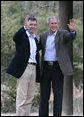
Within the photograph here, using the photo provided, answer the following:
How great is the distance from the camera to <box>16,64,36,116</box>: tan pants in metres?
4.57

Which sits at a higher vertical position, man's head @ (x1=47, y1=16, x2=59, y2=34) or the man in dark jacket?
man's head @ (x1=47, y1=16, x2=59, y2=34)

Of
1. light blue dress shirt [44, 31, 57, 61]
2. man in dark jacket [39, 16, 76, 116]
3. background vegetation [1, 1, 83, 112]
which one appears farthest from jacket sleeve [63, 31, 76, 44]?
background vegetation [1, 1, 83, 112]

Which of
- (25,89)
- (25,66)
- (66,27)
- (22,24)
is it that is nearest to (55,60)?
(25,66)

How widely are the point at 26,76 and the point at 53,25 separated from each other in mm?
768

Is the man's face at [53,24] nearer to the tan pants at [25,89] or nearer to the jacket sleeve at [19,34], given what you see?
the jacket sleeve at [19,34]

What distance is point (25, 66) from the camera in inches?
179

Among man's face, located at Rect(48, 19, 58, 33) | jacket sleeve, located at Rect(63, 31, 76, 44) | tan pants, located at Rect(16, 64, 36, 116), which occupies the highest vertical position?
man's face, located at Rect(48, 19, 58, 33)

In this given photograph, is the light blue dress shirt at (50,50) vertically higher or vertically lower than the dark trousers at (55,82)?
higher


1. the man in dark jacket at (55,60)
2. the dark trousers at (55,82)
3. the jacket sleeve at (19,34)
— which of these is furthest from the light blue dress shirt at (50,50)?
the jacket sleeve at (19,34)

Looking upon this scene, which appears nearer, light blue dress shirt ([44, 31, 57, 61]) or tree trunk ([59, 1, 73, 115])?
light blue dress shirt ([44, 31, 57, 61])

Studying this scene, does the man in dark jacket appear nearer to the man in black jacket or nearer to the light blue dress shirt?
the light blue dress shirt

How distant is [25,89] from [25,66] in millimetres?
297

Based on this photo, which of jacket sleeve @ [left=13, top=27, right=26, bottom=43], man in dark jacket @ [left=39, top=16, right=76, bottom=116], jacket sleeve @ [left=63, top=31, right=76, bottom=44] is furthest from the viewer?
man in dark jacket @ [left=39, top=16, right=76, bottom=116]

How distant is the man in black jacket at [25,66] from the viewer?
4551 mm
